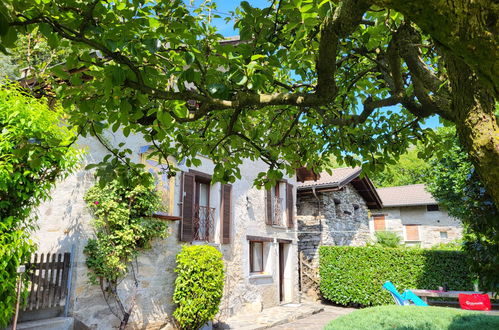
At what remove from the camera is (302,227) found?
578 inches

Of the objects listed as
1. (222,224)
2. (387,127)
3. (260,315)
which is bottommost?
A: (260,315)

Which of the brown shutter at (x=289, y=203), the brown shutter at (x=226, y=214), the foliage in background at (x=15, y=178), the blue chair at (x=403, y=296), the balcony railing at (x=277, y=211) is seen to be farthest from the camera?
the brown shutter at (x=289, y=203)

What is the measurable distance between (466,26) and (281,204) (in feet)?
38.3

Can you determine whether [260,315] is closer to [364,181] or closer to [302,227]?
[302,227]

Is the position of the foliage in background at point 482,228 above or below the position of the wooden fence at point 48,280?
above

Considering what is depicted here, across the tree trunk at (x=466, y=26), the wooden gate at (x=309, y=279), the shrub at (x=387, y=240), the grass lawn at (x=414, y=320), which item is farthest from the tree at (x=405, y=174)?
the tree trunk at (x=466, y=26)

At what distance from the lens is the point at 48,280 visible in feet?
19.8

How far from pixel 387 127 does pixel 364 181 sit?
13427 millimetres

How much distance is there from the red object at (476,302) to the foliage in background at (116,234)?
21.6 ft

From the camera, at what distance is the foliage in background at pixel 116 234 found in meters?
6.54

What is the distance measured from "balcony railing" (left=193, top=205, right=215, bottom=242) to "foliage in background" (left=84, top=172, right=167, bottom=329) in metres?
1.86

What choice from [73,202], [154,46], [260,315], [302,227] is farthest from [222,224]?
[154,46]

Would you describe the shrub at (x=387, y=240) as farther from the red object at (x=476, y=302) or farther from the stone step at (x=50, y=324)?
the stone step at (x=50, y=324)

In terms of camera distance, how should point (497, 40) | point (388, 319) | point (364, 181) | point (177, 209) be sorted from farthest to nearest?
point (364, 181) → point (177, 209) → point (388, 319) → point (497, 40)
